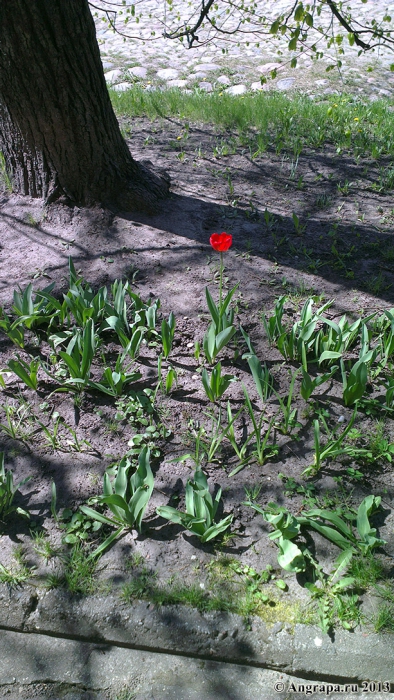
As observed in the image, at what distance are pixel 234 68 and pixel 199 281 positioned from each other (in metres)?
6.80

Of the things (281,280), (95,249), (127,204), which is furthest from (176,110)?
(281,280)

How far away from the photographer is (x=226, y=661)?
180 cm

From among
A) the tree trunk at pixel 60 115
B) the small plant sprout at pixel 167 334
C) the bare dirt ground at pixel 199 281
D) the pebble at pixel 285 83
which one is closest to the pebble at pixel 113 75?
the pebble at pixel 285 83

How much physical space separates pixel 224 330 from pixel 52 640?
4.97 feet

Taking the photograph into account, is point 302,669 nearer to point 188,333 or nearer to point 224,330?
point 224,330

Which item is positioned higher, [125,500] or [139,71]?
[139,71]

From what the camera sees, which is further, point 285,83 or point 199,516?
point 285,83

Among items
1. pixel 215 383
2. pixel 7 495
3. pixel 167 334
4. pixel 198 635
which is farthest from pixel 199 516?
pixel 167 334

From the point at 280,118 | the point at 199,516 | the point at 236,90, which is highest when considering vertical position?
the point at 236,90

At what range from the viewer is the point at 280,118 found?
5.64 m

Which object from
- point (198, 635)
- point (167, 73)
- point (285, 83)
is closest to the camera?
point (198, 635)

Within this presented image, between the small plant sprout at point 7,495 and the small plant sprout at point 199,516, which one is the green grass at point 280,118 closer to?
the small plant sprout at point 199,516

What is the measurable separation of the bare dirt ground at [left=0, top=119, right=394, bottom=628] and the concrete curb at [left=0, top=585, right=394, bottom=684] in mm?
119

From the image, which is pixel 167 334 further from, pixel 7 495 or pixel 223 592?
pixel 223 592
